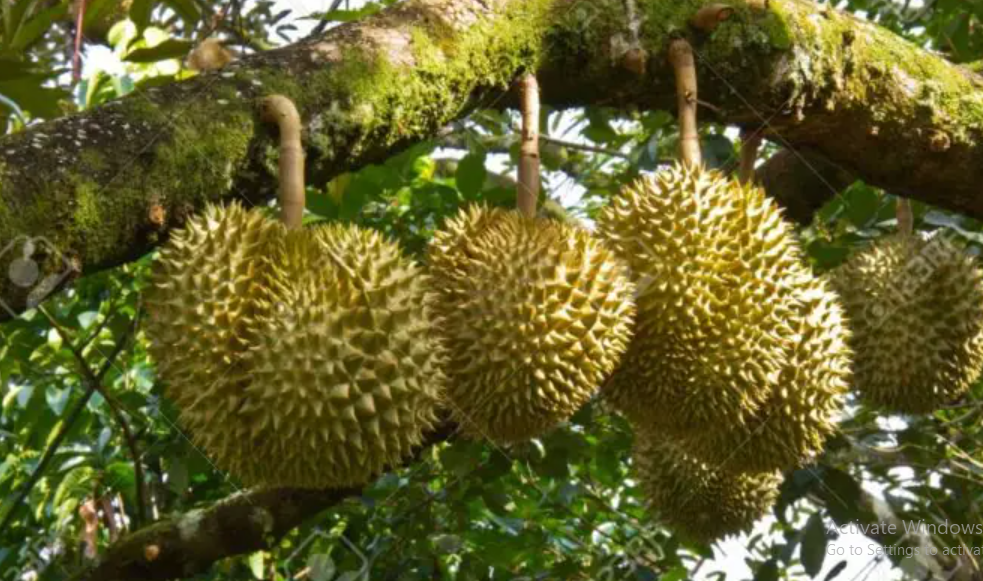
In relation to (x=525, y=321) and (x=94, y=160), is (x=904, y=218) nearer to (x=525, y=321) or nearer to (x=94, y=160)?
(x=525, y=321)

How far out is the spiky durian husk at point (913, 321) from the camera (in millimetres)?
2496

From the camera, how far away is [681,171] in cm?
192

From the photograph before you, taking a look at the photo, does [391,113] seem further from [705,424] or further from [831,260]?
[831,260]

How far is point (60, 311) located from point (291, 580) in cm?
95

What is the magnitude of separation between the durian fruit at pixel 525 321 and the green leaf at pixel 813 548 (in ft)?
4.78

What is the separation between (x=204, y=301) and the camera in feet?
4.91

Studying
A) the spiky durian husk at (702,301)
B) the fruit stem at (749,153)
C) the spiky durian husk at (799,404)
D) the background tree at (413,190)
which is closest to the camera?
the background tree at (413,190)

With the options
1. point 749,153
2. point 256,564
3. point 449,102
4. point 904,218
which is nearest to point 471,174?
point 749,153

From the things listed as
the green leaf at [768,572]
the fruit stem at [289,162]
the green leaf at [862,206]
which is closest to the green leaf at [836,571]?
the green leaf at [768,572]

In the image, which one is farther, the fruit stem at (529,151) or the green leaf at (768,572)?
the green leaf at (768,572)

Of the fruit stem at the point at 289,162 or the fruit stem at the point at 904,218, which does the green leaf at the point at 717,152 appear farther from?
the fruit stem at the point at 289,162

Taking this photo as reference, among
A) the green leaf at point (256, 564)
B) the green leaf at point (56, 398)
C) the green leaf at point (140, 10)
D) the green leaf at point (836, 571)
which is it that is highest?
the green leaf at point (140, 10)

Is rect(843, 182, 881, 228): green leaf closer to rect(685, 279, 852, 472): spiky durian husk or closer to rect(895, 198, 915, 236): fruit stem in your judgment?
rect(895, 198, 915, 236): fruit stem

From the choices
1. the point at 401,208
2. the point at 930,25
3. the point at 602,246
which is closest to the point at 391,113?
the point at 602,246
